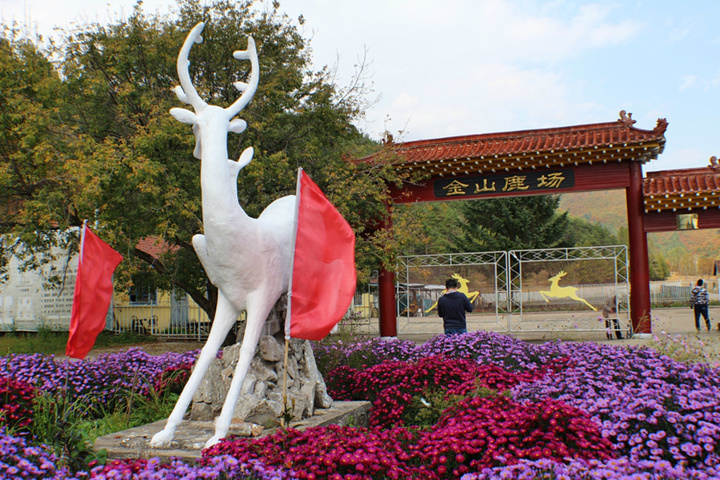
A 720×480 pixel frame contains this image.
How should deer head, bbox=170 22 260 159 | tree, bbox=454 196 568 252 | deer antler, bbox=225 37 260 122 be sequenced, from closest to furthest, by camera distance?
deer head, bbox=170 22 260 159
deer antler, bbox=225 37 260 122
tree, bbox=454 196 568 252

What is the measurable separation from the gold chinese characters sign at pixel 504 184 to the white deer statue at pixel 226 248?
843cm

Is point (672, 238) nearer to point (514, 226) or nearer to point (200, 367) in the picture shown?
point (514, 226)

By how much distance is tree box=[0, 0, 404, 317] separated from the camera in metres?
9.78

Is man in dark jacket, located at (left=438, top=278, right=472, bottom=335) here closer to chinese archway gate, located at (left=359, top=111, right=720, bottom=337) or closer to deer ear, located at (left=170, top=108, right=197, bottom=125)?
deer ear, located at (left=170, top=108, right=197, bottom=125)

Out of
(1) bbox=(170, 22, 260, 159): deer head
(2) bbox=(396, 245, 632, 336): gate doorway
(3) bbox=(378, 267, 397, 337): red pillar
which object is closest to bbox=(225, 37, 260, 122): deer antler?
(1) bbox=(170, 22, 260, 159): deer head

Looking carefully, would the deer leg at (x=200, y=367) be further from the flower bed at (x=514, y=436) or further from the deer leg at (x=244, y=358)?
the flower bed at (x=514, y=436)

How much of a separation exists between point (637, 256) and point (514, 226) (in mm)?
14283

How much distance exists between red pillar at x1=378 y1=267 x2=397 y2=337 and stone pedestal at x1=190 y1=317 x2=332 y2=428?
7.28m

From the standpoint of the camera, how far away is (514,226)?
26.0 m

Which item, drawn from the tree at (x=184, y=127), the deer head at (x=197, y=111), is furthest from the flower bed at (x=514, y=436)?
the tree at (x=184, y=127)

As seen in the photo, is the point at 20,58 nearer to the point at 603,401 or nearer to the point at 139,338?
the point at 139,338

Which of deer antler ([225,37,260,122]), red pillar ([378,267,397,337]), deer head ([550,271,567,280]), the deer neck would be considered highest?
deer antler ([225,37,260,122])

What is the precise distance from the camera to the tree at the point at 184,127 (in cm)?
978

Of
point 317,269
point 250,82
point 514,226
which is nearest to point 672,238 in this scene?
point 514,226
